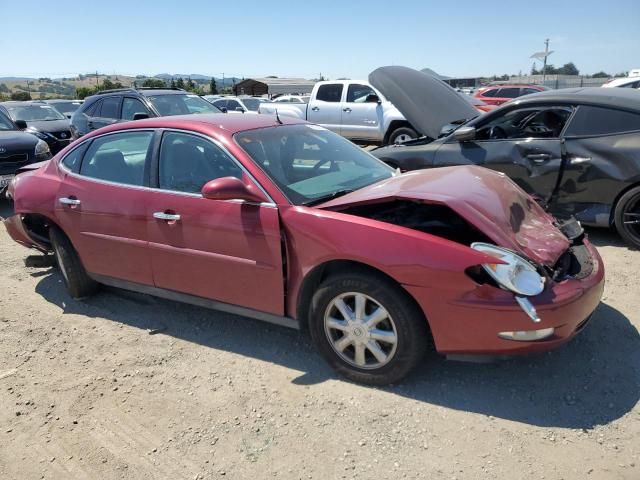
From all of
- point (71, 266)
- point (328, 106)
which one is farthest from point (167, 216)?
point (328, 106)

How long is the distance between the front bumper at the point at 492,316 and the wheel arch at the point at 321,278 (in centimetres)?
13

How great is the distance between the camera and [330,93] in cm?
1338

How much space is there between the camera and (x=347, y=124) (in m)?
13.0

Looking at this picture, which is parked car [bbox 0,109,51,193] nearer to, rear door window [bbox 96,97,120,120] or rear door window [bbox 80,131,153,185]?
rear door window [bbox 96,97,120,120]

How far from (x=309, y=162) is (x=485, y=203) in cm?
133

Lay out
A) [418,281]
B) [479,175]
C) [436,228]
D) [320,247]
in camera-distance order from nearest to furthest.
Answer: [418,281] → [320,247] → [436,228] → [479,175]

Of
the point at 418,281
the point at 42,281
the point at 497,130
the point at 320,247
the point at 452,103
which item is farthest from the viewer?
the point at 452,103

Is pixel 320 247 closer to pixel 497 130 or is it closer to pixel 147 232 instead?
pixel 147 232

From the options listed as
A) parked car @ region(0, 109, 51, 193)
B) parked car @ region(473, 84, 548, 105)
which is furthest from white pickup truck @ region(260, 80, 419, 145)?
parked car @ region(473, 84, 548, 105)

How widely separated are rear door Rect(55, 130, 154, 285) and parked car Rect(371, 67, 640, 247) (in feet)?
11.5

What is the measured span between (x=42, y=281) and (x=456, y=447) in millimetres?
4419

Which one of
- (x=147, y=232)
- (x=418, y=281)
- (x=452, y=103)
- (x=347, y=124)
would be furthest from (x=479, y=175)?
(x=347, y=124)

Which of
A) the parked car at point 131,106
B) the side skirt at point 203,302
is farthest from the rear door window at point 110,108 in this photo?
the side skirt at point 203,302

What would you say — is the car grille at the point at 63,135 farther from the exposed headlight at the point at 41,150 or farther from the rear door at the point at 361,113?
the rear door at the point at 361,113
